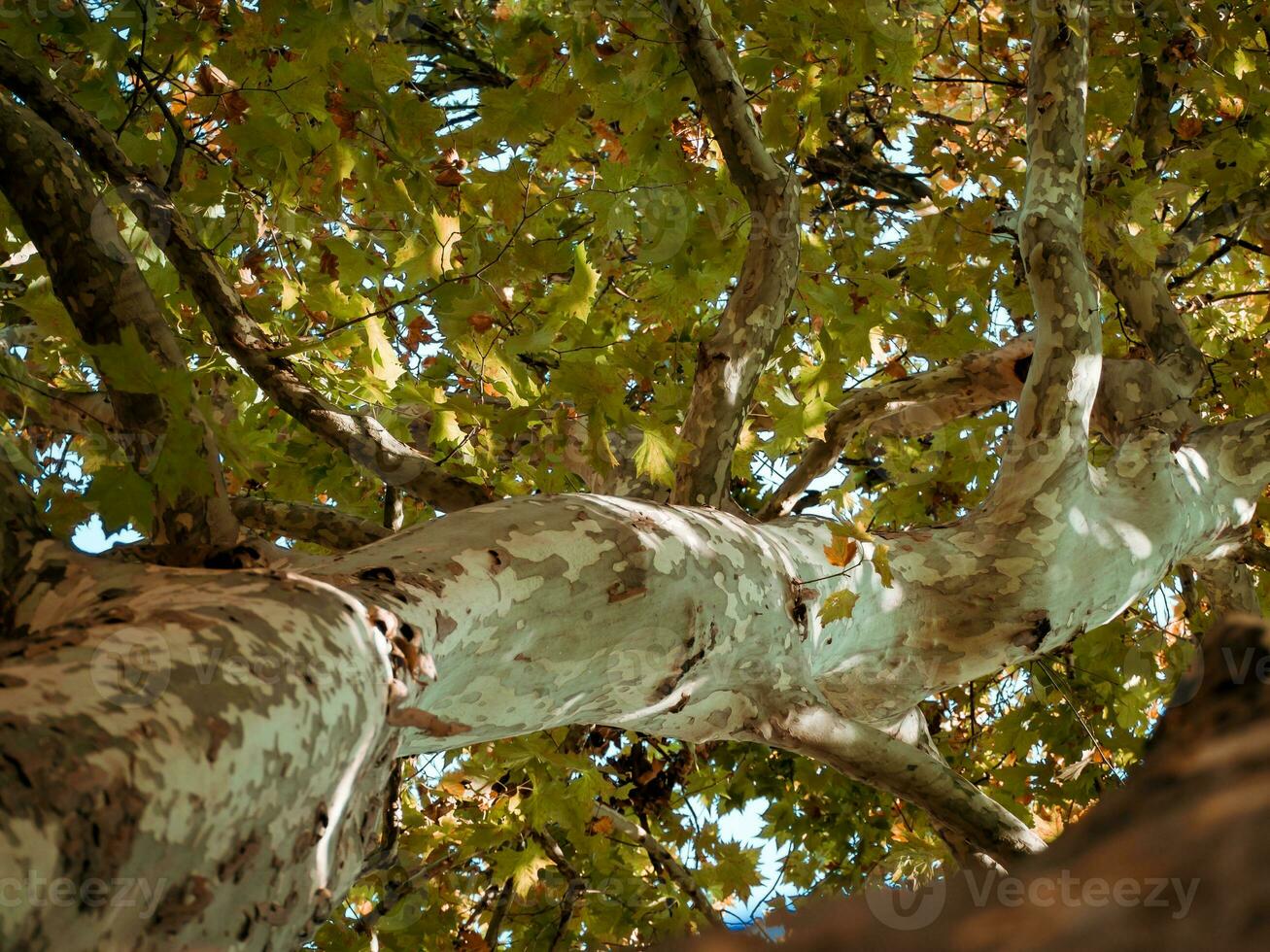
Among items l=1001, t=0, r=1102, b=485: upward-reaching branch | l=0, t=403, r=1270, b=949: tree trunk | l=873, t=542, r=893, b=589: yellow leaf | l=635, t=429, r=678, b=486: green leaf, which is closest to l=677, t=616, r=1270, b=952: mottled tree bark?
l=0, t=403, r=1270, b=949: tree trunk

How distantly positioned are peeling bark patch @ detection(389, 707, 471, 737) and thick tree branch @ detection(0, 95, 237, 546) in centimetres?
46

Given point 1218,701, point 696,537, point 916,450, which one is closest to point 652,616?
point 696,537

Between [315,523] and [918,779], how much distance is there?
166 cm

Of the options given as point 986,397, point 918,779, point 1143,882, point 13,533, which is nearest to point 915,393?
point 986,397

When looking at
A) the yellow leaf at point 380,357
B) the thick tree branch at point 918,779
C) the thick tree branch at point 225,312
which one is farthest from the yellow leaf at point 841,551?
the yellow leaf at point 380,357

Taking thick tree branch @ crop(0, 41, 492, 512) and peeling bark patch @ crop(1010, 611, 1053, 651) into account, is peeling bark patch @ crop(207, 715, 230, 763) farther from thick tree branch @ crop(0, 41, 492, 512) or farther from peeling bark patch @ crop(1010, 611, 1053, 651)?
peeling bark patch @ crop(1010, 611, 1053, 651)

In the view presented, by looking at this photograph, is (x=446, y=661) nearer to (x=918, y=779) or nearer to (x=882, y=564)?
(x=882, y=564)

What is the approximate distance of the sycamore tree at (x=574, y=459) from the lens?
3.89ft

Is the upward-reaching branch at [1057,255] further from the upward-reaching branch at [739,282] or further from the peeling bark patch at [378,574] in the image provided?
the peeling bark patch at [378,574]

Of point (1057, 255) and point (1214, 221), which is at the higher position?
point (1214, 221)

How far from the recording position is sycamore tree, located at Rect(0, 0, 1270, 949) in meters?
1.19

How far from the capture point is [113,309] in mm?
1715

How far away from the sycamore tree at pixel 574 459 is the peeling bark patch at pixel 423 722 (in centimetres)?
2

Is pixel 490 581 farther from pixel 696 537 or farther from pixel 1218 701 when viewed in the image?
pixel 1218 701
